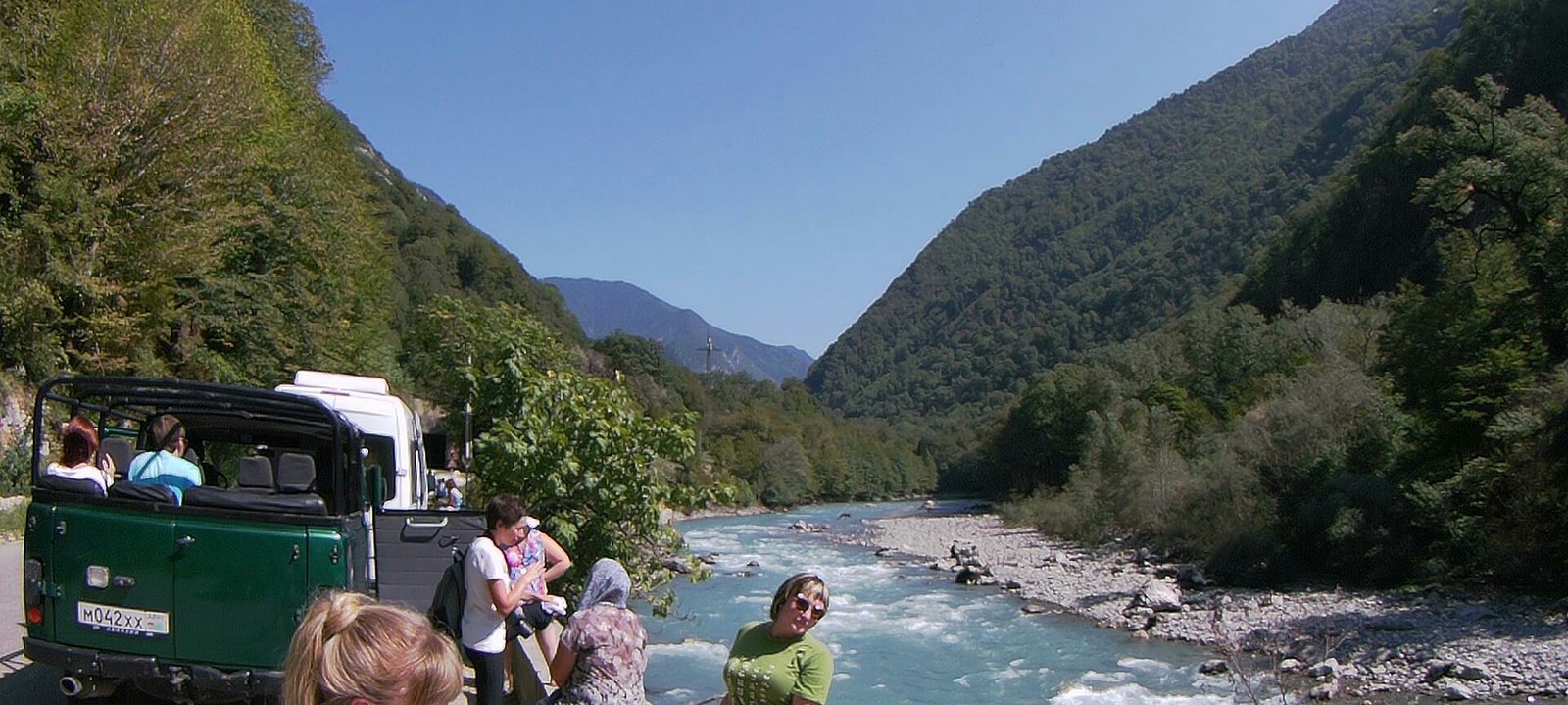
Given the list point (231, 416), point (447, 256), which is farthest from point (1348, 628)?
point (447, 256)

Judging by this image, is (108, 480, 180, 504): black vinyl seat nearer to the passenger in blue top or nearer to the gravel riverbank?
the passenger in blue top

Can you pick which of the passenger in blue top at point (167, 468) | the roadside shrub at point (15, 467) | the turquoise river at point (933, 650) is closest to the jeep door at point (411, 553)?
the passenger in blue top at point (167, 468)

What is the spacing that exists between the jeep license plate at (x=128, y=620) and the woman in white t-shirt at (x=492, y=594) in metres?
1.62

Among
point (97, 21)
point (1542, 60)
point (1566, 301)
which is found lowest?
point (1566, 301)

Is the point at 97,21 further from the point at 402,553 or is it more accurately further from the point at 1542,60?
the point at 1542,60

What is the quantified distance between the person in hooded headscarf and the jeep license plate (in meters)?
2.31

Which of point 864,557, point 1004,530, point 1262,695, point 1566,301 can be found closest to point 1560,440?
point 1566,301

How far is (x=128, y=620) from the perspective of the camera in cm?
615

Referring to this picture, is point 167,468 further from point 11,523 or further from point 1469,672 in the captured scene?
point 1469,672

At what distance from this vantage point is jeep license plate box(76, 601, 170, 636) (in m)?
6.15

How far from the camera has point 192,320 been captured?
25.4 m

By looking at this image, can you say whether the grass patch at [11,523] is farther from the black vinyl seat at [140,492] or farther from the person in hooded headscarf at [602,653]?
the person in hooded headscarf at [602,653]

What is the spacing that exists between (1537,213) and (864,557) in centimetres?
2675

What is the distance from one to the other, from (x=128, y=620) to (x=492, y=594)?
77.8 inches
